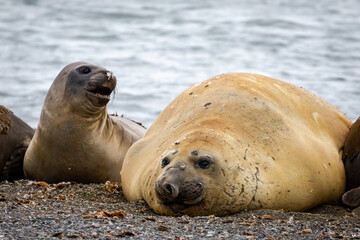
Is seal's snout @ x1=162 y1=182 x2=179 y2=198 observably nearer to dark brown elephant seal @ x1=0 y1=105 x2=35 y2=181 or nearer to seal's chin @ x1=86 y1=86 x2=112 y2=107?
seal's chin @ x1=86 y1=86 x2=112 y2=107

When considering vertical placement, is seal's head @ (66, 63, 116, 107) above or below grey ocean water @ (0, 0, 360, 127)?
above

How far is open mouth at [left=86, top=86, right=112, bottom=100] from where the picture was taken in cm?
744

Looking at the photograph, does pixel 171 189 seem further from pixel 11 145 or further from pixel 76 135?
pixel 11 145

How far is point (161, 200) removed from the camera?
4.99m

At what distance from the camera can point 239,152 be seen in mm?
5133

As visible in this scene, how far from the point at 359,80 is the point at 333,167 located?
417 inches

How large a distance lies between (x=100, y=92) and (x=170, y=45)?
46.2 ft

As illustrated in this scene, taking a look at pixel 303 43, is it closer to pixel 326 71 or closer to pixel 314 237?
pixel 326 71

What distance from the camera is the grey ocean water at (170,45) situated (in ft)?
48.6

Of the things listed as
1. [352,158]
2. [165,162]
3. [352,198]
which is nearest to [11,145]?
[165,162]

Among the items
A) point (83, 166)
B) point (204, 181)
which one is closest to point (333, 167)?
point (204, 181)

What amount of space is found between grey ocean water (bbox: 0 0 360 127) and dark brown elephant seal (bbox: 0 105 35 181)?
14.2 ft

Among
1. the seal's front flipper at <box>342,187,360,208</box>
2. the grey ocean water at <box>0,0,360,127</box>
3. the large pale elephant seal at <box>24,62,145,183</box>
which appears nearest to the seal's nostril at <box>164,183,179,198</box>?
the seal's front flipper at <box>342,187,360,208</box>

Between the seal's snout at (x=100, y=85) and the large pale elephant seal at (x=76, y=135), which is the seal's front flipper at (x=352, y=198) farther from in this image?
the seal's snout at (x=100, y=85)
